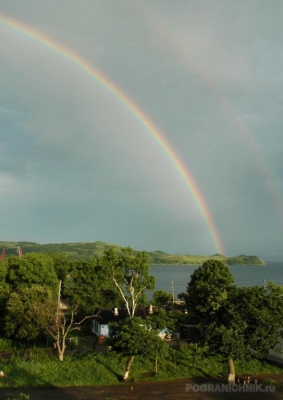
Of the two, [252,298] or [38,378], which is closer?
[38,378]

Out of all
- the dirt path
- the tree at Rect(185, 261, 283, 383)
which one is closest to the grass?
the dirt path

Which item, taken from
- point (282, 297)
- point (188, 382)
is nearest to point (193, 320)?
point (188, 382)

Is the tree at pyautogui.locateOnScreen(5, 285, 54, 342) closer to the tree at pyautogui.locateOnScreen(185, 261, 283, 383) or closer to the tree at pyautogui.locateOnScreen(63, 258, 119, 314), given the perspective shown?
the tree at pyautogui.locateOnScreen(63, 258, 119, 314)

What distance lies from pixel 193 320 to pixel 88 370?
825cm

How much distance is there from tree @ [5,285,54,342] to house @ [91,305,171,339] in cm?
883

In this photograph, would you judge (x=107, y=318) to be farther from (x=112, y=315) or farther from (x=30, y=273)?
(x=30, y=273)

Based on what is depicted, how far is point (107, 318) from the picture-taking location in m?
40.4

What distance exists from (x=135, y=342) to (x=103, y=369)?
161 inches

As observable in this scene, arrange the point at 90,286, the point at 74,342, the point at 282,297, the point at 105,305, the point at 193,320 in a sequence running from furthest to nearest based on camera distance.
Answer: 1. the point at 105,305
2. the point at 90,286
3. the point at 74,342
4. the point at 193,320
5. the point at 282,297

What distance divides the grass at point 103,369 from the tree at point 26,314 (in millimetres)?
3528

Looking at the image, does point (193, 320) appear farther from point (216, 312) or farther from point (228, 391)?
point (228, 391)

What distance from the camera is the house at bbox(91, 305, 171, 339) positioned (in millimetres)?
39172

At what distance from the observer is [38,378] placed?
927 inches

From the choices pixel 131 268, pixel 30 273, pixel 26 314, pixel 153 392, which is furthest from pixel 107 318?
pixel 153 392
